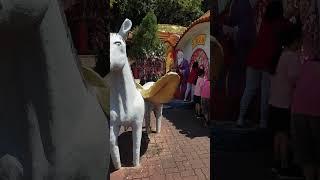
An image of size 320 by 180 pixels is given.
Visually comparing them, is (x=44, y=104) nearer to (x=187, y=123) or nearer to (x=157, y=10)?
(x=187, y=123)

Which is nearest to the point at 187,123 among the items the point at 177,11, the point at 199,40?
the point at 199,40

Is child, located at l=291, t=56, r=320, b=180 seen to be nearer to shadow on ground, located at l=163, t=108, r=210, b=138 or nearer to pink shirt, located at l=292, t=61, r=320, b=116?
pink shirt, located at l=292, t=61, r=320, b=116

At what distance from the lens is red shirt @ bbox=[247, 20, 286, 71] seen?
131 cm

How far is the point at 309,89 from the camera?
1253 mm

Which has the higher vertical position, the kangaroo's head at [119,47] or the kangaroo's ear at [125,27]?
the kangaroo's ear at [125,27]

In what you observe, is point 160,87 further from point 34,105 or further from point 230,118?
point 34,105

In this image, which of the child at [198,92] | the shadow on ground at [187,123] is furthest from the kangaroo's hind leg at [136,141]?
the child at [198,92]

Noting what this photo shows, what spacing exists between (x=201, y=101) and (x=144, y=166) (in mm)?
1180

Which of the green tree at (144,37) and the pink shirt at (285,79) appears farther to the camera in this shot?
the green tree at (144,37)

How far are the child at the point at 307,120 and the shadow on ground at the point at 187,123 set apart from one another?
1.85 meters

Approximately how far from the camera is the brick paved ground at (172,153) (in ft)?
8.13

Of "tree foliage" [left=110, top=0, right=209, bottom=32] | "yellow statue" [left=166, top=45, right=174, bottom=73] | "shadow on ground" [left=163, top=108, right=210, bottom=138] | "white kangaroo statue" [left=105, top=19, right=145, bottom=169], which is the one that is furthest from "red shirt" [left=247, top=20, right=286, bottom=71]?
"yellow statue" [left=166, top=45, right=174, bottom=73]

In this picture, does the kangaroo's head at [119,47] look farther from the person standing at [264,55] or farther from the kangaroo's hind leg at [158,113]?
the kangaroo's hind leg at [158,113]

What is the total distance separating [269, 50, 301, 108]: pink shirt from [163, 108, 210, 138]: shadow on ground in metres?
1.90
